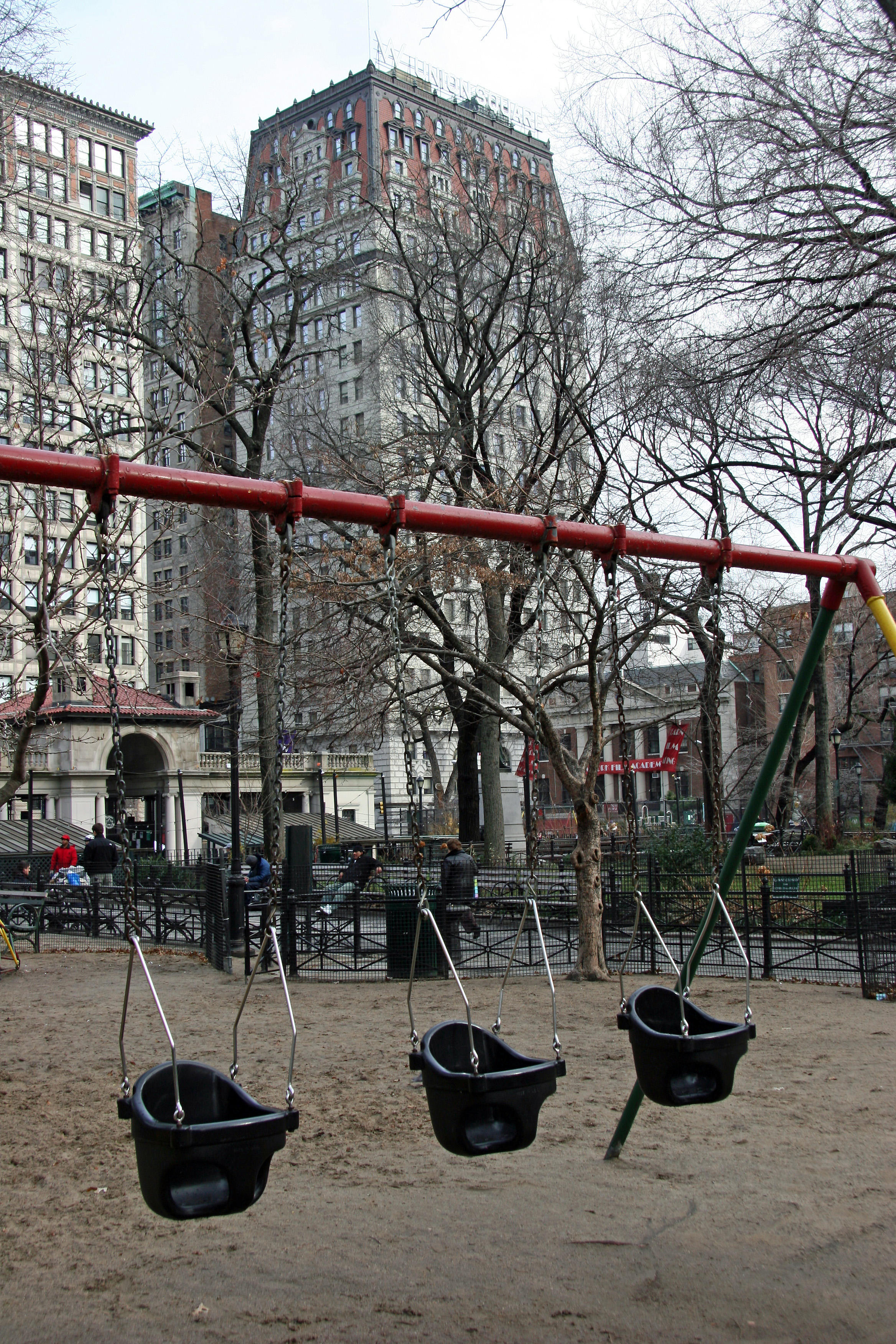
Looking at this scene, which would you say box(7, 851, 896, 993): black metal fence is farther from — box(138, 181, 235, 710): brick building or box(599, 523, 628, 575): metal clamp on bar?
box(599, 523, 628, 575): metal clamp on bar

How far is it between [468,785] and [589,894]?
53.0 feet

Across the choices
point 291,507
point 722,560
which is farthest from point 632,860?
point 291,507

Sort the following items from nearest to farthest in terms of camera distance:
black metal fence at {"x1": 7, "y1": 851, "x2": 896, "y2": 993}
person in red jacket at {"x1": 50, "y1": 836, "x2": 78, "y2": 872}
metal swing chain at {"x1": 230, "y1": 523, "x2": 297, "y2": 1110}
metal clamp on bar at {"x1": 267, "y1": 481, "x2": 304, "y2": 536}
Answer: metal swing chain at {"x1": 230, "y1": 523, "x2": 297, "y2": 1110}, metal clamp on bar at {"x1": 267, "y1": 481, "x2": 304, "y2": 536}, black metal fence at {"x1": 7, "y1": 851, "x2": 896, "y2": 993}, person in red jacket at {"x1": 50, "y1": 836, "x2": 78, "y2": 872}

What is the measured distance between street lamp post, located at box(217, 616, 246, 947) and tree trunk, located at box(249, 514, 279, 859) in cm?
53

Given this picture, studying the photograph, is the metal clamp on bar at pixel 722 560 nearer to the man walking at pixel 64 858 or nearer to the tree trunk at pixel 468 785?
the man walking at pixel 64 858

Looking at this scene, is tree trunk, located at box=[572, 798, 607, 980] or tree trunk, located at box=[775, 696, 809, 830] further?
tree trunk, located at box=[775, 696, 809, 830]

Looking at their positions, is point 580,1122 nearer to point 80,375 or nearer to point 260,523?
point 80,375

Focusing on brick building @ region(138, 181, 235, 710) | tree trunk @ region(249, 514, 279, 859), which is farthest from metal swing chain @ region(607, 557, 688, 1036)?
tree trunk @ region(249, 514, 279, 859)

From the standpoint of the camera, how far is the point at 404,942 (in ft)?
46.2

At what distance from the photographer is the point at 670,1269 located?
5.16 metres

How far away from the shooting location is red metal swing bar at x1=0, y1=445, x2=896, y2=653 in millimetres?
4793

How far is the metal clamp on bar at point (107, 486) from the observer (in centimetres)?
476

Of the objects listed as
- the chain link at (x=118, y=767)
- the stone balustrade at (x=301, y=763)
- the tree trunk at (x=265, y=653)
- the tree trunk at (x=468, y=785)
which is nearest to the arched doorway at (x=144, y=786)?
the stone balustrade at (x=301, y=763)

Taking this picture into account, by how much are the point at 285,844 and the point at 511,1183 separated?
13550mm
